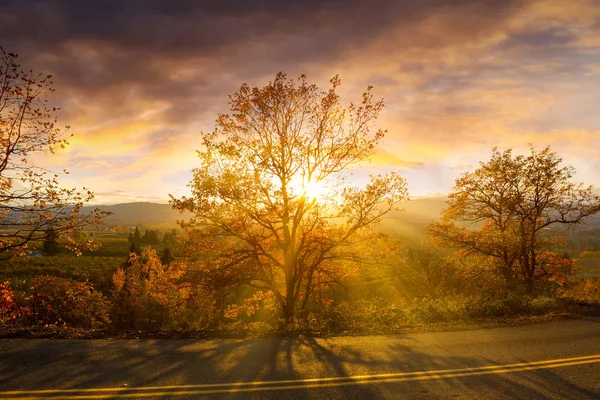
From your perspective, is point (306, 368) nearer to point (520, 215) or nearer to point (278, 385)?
point (278, 385)

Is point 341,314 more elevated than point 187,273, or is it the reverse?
point 187,273

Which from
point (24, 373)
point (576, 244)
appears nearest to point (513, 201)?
point (24, 373)

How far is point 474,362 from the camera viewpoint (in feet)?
29.0

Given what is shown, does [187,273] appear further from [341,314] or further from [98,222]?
[341,314]

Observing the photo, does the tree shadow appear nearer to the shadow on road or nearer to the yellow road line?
the shadow on road

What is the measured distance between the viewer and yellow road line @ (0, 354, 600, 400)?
6.76 meters

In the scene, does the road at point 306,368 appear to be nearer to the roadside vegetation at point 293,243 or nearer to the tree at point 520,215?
the roadside vegetation at point 293,243

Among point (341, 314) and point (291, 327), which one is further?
point (341, 314)

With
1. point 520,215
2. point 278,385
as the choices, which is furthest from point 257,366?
point 520,215

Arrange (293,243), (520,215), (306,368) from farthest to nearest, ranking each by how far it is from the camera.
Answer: (520,215) → (293,243) → (306,368)

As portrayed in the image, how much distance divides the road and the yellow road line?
20mm

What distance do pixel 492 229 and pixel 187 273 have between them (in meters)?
19.8

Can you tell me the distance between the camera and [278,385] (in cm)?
739

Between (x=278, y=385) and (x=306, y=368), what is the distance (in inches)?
42.3
